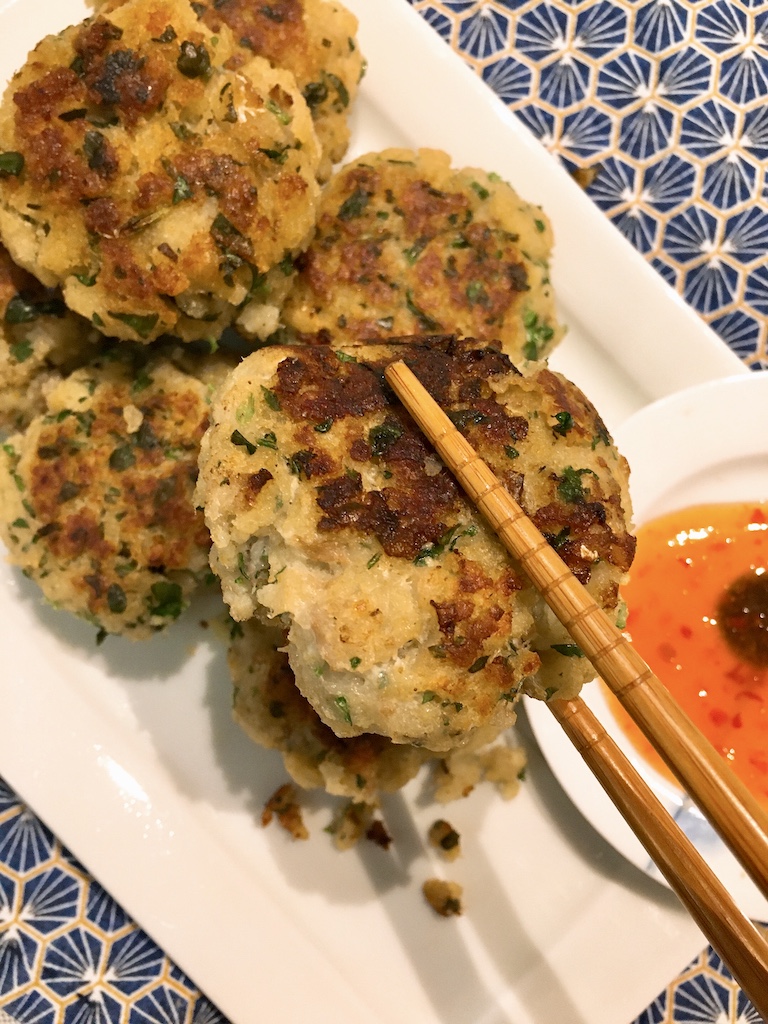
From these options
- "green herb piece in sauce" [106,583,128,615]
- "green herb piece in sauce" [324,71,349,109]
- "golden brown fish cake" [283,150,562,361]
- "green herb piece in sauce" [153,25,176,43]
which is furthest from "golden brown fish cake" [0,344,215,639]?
"green herb piece in sauce" [324,71,349,109]

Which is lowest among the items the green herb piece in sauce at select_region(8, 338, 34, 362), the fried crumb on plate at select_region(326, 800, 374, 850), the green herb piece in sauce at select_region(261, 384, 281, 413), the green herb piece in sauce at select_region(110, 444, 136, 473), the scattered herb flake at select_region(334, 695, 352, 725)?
the fried crumb on plate at select_region(326, 800, 374, 850)

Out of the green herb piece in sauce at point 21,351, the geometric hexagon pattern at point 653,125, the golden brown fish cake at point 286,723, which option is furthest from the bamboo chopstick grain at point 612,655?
the geometric hexagon pattern at point 653,125

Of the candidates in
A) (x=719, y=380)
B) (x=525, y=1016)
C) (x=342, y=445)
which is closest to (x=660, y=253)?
(x=719, y=380)

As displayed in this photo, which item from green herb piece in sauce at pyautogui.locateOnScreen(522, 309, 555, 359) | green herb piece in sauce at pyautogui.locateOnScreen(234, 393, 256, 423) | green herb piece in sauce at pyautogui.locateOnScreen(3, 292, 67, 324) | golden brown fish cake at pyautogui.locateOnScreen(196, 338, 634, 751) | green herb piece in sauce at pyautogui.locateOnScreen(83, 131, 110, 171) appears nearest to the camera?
golden brown fish cake at pyautogui.locateOnScreen(196, 338, 634, 751)

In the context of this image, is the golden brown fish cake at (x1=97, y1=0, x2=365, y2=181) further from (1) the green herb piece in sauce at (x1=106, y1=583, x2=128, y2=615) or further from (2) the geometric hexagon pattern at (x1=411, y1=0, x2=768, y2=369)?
(1) the green herb piece in sauce at (x1=106, y1=583, x2=128, y2=615)

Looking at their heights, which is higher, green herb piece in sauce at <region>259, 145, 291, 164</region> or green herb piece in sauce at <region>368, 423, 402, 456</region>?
green herb piece in sauce at <region>259, 145, 291, 164</region>

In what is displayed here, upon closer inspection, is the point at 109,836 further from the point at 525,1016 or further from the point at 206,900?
the point at 525,1016

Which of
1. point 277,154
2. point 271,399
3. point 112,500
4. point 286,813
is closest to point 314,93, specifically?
point 277,154
